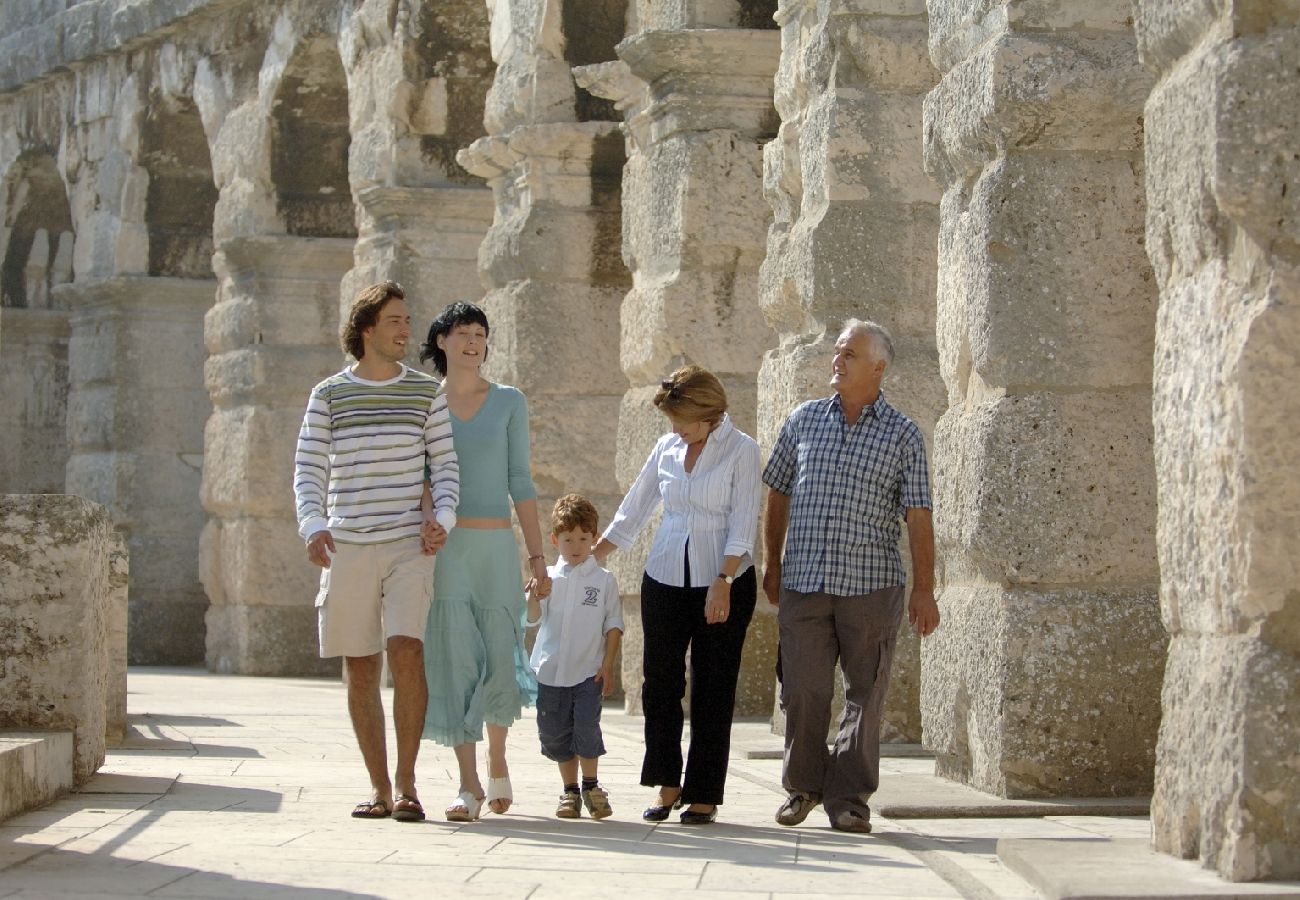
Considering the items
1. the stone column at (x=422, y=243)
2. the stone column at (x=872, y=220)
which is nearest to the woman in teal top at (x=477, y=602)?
the stone column at (x=872, y=220)

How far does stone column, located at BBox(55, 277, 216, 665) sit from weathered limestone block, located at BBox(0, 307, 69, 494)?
2.15 m

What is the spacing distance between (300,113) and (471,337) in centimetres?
1039

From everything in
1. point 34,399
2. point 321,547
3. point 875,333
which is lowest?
point 321,547

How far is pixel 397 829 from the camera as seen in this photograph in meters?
6.70

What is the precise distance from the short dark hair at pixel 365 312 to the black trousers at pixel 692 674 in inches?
41.8

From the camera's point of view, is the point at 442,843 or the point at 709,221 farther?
the point at 709,221

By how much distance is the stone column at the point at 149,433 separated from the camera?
1919 cm

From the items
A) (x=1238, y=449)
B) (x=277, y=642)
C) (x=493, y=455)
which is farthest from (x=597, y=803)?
(x=277, y=642)

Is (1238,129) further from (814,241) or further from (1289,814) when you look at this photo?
(814,241)

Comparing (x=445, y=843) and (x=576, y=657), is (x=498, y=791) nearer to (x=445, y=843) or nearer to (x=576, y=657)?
(x=576, y=657)

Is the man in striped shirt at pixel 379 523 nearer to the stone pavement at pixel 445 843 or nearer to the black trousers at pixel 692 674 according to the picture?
the stone pavement at pixel 445 843

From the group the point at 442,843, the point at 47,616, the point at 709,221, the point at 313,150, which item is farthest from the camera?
the point at 313,150

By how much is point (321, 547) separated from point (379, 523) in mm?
182

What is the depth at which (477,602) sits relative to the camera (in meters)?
A: 7.09
